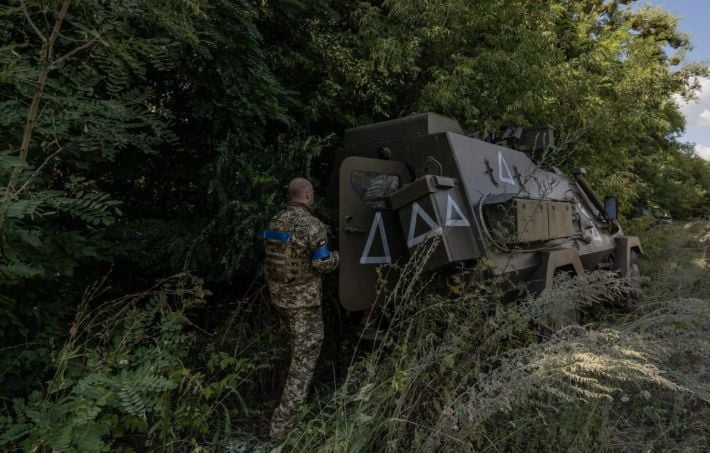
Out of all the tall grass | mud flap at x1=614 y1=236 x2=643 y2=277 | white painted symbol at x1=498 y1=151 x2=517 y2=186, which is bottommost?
the tall grass

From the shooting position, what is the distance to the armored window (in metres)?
3.48

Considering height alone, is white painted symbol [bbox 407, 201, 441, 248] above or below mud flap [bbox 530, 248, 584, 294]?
above

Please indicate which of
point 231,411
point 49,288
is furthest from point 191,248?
point 231,411

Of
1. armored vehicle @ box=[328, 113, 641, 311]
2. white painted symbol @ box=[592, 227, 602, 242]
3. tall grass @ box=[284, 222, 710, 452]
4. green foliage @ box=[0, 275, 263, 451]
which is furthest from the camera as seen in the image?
white painted symbol @ box=[592, 227, 602, 242]

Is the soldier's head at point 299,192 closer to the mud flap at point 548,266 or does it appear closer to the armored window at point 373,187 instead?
the armored window at point 373,187

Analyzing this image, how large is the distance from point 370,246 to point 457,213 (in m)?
0.66

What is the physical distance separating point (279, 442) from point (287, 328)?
2.33 ft

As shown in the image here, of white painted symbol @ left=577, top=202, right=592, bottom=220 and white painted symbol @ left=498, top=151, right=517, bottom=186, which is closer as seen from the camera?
white painted symbol @ left=498, top=151, right=517, bottom=186

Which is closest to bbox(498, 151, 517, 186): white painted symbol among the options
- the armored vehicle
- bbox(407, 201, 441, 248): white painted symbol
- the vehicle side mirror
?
the armored vehicle

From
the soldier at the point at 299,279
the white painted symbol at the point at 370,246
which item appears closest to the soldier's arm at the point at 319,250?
the soldier at the point at 299,279

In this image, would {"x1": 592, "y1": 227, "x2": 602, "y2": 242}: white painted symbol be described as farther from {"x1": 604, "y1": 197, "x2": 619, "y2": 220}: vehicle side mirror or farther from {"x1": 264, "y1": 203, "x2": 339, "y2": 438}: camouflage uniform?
{"x1": 264, "y1": 203, "x2": 339, "y2": 438}: camouflage uniform

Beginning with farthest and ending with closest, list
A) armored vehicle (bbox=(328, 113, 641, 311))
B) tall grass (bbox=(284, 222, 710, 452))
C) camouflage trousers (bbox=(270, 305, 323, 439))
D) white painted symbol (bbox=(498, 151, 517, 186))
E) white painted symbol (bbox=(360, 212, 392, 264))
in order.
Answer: white painted symbol (bbox=(498, 151, 517, 186)), white painted symbol (bbox=(360, 212, 392, 264)), armored vehicle (bbox=(328, 113, 641, 311)), camouflage trousers (bbox=(270, 305, 323, 439)), tall grass (bbox=(284, 222, 710, 452))

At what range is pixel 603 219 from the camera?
18.3ft

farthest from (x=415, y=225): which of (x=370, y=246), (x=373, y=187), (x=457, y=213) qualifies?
(x=373, y=187)
